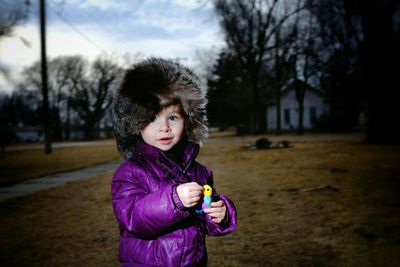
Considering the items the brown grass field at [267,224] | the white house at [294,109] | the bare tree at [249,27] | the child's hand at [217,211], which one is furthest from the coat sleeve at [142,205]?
the white house at [294,109]

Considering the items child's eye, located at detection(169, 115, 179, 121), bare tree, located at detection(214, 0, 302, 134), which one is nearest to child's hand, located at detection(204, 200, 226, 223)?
child's eye, located at detection(169, 115, 179, 121)

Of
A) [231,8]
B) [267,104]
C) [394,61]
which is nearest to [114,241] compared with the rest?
[394,61]

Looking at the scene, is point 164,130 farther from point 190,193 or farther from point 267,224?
point 267,224

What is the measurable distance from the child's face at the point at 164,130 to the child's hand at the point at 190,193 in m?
0.48

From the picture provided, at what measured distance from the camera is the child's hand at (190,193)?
1519 mm

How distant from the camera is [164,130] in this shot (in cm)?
196

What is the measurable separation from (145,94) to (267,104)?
46817mm

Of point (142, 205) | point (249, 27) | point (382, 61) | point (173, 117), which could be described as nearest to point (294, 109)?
point (249, 27)

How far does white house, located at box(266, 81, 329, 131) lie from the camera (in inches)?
1868

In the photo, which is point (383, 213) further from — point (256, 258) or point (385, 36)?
point (385, 36)

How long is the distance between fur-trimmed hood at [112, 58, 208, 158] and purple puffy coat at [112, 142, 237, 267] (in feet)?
0.73

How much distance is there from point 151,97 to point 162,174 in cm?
49

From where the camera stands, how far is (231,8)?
31.5 metres

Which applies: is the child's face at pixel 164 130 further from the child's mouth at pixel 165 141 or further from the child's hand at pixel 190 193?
the child's hand at pixel 190 193
